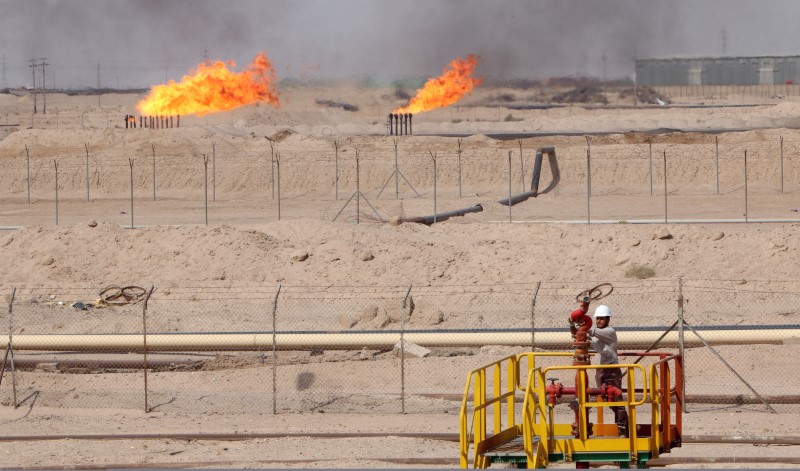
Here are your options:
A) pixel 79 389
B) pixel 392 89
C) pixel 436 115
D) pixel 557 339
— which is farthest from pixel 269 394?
pixel 436 115

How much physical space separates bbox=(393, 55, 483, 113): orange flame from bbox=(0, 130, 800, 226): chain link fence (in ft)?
29.1

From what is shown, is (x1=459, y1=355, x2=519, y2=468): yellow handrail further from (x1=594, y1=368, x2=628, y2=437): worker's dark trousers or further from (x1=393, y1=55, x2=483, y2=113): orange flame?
(x1=393, y1=55, x2=483, y2=113): orange flame

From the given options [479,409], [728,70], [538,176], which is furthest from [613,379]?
[728,70]

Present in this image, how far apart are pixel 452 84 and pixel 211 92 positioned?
17453 mm

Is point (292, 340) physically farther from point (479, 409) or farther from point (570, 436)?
point (479, 409)

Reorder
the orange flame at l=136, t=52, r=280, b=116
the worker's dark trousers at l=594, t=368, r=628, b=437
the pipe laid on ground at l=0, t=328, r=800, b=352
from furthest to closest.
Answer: the orange flame at l=136, t=52, r=280, b=116 → the pipe laid on ground at l=0, t=328, r=800, b=352 → the worker's dark trousers at l=594, t=368, r=628, b=437

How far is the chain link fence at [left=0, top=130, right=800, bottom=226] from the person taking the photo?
50844mm

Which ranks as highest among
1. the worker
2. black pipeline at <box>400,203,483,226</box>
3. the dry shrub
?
black pipeline at <box>400,203,483,226</box>

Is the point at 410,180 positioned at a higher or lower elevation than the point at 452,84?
lower

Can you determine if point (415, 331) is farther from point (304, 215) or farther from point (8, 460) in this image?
point (304, 215)

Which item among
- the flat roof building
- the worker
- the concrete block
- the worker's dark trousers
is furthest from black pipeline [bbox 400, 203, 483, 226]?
the flat roof building

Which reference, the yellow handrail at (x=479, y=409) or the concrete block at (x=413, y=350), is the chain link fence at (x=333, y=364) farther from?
the yellow handrail at (x=479, y=409)

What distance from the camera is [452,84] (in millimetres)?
75562

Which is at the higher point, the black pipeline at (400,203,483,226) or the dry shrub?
the black pipeline at (400,203,483,226)
